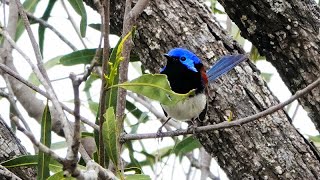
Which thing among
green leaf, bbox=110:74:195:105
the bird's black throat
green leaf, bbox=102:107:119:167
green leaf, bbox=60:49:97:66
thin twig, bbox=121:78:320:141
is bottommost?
thin twig, bbox=121:78:320:141

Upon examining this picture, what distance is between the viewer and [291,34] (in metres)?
2.64

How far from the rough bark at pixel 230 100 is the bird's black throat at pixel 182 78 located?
2.3 inches

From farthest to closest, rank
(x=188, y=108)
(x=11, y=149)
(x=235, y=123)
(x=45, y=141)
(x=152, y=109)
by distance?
1. (x=152, y=109)
2. (x=188, y=108)
3. (x=11, y=149)
4. (x=45, y=141)
5. (x=235, y=123)

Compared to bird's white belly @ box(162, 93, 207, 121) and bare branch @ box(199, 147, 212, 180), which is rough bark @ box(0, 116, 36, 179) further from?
bare branch @ box(199, 147, 212, 180)

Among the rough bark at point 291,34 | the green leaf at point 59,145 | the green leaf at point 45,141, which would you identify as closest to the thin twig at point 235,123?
the green leaf at point 45,141

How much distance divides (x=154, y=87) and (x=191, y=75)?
0.96m

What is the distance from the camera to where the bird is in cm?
265

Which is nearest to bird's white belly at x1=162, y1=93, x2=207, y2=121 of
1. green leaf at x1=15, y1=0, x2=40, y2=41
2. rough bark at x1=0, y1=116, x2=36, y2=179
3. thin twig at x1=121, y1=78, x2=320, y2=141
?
thin twig at x1=121, y1=78, x2=320, y2=141

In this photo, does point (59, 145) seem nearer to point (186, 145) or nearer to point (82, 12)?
point (186, 145)

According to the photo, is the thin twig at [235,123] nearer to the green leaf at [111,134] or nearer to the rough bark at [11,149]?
the green leaf at [111,134]

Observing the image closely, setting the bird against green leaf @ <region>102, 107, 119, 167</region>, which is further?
the bird

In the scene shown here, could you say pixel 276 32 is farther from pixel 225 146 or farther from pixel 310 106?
pixel 225 146

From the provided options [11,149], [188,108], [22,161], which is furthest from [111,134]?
[188,108]

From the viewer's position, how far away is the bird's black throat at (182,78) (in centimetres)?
279
